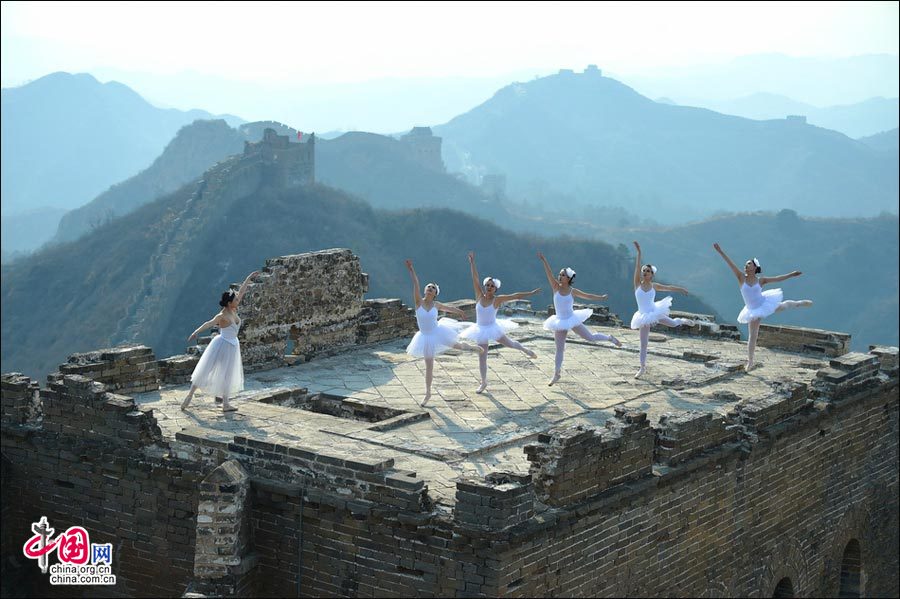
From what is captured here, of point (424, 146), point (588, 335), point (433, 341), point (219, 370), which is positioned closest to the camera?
point (219, 370)

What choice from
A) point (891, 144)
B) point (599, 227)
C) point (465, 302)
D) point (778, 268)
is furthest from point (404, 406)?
point (891, 144)

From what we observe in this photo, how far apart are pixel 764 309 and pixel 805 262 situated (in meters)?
94.4

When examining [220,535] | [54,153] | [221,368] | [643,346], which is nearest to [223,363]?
[221,368]

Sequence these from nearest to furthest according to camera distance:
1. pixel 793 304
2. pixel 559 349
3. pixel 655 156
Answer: pixel 559 349 → pixel 793 304 → pixel 655 156

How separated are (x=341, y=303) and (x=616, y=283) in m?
61.1

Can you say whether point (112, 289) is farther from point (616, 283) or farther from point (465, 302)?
point (465, 302)

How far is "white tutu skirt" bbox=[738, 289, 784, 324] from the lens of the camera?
1528 cm

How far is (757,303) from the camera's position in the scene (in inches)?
603

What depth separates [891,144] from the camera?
537 ft

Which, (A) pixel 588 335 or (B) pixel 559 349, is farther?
(A) pixel 588 335

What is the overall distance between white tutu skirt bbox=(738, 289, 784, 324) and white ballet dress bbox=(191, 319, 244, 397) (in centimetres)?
652

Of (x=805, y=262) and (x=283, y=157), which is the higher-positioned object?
(x=283, y=157)

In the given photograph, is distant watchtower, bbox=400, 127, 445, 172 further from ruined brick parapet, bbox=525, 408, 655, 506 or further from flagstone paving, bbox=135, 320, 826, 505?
ruined brick parapet, bbox=525, 408, 655, 506

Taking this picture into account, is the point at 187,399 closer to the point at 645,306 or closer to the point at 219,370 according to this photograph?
the point at 219,370
